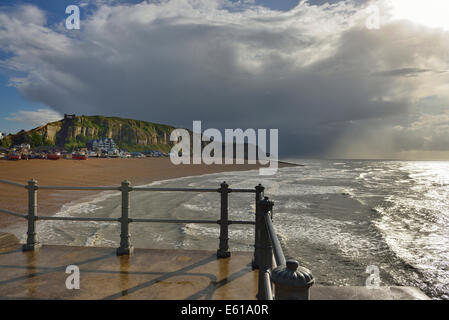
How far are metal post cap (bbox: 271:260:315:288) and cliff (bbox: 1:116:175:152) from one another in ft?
468

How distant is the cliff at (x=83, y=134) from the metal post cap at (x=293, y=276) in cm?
14262

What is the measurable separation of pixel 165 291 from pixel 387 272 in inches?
268

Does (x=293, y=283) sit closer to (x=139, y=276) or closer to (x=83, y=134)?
(x=139, y=276)

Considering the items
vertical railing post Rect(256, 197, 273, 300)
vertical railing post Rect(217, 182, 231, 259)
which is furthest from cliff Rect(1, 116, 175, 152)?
vertical railing post Rect(256, 197, 273, 300)

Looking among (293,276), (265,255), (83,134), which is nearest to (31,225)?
(265,255)

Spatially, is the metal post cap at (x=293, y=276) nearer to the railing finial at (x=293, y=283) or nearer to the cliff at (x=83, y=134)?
the railing finial at (x=293, y=283)

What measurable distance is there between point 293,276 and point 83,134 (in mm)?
171337

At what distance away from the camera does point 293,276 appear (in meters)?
1.75

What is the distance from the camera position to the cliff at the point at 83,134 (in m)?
128

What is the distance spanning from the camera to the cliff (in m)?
128

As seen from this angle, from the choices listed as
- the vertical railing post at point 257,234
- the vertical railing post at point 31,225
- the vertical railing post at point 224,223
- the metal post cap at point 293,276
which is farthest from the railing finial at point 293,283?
the vertical railing post at point 31,225

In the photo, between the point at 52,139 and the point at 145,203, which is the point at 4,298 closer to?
the point at 145,203

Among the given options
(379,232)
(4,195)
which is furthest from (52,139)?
(379,232)

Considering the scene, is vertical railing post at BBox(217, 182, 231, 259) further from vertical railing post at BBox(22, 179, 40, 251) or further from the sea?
vertical railing post at BBox(22, 179, 40, 251)
